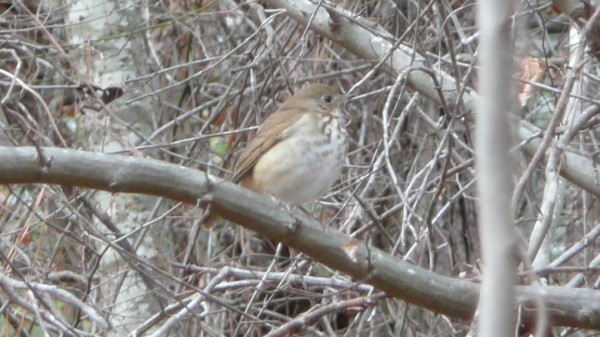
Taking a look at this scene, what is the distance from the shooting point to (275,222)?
291 cm

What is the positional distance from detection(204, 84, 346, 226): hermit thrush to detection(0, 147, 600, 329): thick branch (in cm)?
114

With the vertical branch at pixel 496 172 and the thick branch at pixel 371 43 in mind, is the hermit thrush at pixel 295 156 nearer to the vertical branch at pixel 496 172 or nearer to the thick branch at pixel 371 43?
the thick branch at pixel 371 43

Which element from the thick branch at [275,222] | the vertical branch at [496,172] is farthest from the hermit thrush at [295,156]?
the vertical branch at [496,172]

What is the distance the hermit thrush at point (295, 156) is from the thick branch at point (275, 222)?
3.74 feet

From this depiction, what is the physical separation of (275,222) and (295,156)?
4.45 feet

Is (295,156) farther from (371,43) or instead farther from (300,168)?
(371,43)

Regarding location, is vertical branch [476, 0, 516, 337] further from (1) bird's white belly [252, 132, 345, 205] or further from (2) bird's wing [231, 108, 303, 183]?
(2) bird's wing [231, 108, 303, 183]

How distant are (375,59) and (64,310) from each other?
2464 millimetres

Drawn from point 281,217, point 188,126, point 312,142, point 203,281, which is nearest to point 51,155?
point 281,217

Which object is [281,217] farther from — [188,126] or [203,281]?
[188,126]

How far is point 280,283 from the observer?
3.83 m

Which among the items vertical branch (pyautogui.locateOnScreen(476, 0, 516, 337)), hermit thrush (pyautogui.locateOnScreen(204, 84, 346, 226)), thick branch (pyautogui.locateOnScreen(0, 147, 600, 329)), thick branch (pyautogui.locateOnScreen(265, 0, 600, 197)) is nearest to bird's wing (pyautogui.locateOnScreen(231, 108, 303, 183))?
hermit thrush (pyautogui.locateOnScreen(204, 84, 346, 226))

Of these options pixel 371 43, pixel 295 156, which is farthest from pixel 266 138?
pixel 371 43

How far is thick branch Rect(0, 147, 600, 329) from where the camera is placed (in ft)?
8.91
